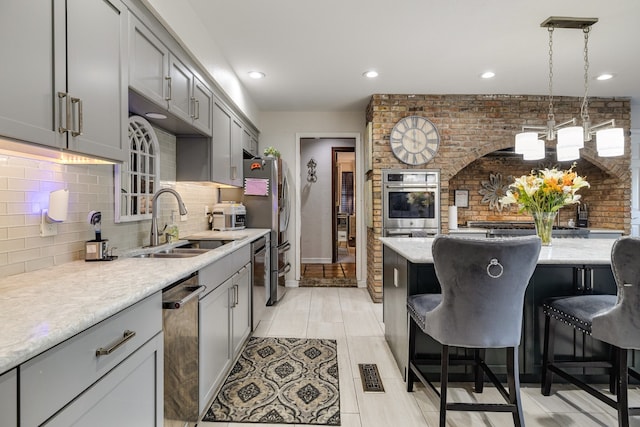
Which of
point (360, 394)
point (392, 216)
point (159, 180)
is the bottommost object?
point (360, 394)

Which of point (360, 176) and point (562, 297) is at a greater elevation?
point (360, 176)

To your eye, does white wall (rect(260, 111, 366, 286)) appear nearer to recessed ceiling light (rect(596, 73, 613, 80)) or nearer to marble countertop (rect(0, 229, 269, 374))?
recessed ceiling light (rect(596, 73, 613, 80))

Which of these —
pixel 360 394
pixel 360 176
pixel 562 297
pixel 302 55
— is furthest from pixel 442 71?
pixel 360 394

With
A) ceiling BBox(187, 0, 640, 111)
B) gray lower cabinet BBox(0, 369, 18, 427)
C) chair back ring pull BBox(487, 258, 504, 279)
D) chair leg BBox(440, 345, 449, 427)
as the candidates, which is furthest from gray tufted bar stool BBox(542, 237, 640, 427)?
gray lower cabinet BBox(0, 369, 18, 427)

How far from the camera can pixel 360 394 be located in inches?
84.5

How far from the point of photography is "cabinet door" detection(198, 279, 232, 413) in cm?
179

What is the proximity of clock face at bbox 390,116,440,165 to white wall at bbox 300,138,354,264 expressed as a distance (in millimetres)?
2662

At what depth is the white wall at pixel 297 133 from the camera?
200 inches

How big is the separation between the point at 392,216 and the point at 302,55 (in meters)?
2.17

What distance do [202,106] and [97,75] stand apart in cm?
131

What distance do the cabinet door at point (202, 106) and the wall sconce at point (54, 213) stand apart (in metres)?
1.13

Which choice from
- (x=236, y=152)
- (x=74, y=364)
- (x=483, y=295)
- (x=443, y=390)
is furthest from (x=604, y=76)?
(x=74, y=364)

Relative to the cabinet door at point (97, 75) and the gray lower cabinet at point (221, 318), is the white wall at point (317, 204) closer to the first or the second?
the gray lower cabinet at point (221, 318)

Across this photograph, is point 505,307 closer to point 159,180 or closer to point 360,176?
point 159,180
